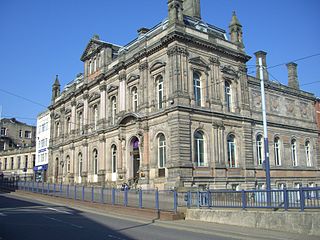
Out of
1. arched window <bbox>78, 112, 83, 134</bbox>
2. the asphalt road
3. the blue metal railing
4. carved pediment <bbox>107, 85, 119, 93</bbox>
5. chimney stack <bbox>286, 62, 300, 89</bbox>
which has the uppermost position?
chimney stack <bbox>286, 62, 300, 89</bbox>

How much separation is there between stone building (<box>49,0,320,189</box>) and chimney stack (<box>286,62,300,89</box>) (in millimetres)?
1602

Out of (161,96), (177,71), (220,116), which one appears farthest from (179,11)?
(220,116)

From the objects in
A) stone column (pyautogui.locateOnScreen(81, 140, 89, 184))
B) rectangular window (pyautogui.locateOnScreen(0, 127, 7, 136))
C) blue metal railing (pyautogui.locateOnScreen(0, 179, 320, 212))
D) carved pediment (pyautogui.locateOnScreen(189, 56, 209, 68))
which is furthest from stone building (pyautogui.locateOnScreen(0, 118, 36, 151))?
carved pediment (pyautogui.locateOnScreen(189, 56, 209, 68))

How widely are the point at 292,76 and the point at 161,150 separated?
25104mm

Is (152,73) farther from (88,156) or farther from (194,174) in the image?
(88,156)

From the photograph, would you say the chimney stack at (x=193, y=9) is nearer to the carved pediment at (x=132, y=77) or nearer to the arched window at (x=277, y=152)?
the carved pediment at (x=132, y=77)

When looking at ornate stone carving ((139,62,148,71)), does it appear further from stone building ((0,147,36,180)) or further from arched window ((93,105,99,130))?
stone building ((0,147,36,180))

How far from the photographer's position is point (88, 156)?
41.7m

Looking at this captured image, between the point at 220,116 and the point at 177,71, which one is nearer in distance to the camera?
the point at 177,71

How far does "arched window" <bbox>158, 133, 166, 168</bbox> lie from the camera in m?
29.9

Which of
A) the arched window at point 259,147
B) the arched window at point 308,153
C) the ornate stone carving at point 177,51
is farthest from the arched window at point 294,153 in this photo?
the ornate stone carving at point 177,51

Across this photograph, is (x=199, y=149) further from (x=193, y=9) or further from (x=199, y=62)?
(x=193, y=9)

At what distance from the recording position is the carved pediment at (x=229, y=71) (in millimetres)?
33375

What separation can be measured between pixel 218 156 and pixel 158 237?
19.7 metres
